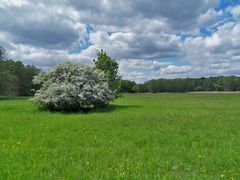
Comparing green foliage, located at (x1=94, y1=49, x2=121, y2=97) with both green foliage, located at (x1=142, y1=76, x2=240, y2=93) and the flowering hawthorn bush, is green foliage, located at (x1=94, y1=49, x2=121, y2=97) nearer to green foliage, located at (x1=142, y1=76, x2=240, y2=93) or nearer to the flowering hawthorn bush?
the flowering hawthorn bush

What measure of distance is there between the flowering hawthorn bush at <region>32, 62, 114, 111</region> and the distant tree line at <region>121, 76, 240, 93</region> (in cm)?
11729

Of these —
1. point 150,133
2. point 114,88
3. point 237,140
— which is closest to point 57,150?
point 150,133

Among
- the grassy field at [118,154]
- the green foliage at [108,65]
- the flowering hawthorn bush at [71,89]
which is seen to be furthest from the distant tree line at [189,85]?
the grassy field at [118,154]

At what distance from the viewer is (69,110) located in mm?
21641

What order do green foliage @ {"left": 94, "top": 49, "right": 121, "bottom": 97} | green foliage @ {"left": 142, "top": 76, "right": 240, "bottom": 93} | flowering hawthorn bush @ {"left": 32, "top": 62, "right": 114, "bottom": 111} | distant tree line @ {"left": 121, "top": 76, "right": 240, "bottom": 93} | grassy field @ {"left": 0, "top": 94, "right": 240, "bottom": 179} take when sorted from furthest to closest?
green foliage @ {"left": 142, "top": 76, "right": 240, "bottom": 93} < distant tree line @ {"left": 121, "top": 76, "right": 240, "bottom": 93} < green foliage @ {"left": 94, "top": 49, "right": 121, "bottom": 97} < flowering hawthorn bush @ {"left": 32, "top": 62, "right": 114, "bottom": 111} < grassy field @ {"left": 0, "top": 94, "right": 240, "bottom": 179}

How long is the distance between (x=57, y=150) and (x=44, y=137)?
210 cm

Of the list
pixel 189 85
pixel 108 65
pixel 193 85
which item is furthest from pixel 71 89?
pixel 193 85

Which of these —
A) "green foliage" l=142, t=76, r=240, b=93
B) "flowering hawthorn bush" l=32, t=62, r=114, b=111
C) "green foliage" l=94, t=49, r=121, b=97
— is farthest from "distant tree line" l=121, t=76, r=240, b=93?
"flowering hawthorn bush" l=32, t=62, r=114, b=111

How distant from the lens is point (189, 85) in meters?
151

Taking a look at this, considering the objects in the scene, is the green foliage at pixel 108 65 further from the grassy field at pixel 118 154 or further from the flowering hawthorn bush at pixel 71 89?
the grassy field at pixel 118 154

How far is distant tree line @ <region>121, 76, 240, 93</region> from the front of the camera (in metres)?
146

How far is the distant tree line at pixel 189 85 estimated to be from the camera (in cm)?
14562

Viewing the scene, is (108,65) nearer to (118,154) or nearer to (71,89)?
(71,89)

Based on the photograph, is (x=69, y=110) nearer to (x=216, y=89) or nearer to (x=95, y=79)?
(x=95, y=79)
